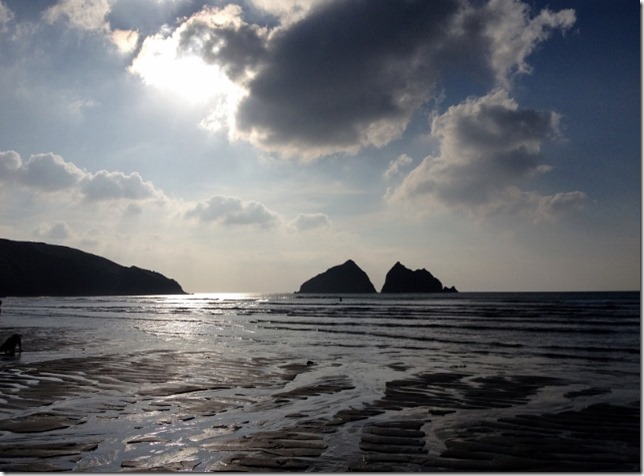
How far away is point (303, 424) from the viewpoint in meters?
10.2

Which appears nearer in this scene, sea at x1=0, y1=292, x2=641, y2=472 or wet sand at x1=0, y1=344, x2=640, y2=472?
wet sand at x1=0, y1=344, x2=640, y2=472

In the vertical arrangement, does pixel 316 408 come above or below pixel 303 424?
below

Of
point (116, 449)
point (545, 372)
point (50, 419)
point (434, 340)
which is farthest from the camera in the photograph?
point (434, 340)

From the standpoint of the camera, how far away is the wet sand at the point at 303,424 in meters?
7.83

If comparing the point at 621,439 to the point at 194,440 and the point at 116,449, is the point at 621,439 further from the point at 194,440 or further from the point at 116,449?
the point at 116,449

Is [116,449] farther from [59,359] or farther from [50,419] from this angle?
[59,359]

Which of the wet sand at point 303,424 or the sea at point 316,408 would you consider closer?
the wet sand at point 303,424

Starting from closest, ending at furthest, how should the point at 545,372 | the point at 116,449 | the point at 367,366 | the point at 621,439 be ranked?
the point at 116,449 < the point at 621,439 < the point at 545,372 < the point at 367,366

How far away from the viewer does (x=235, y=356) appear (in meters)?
22.8

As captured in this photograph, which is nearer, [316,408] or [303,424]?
[303,424]

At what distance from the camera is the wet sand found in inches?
308

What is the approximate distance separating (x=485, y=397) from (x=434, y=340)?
744 inches

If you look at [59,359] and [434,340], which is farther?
[434,340]

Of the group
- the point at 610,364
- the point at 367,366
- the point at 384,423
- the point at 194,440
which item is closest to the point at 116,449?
the point at 194,440
